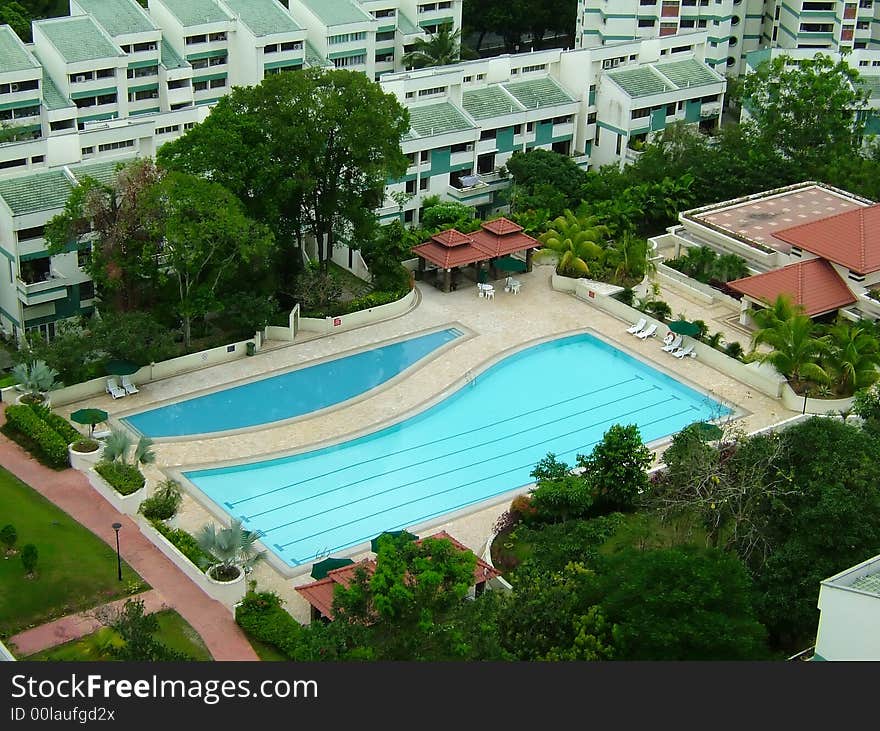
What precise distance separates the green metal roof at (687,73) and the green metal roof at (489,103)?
910 cm

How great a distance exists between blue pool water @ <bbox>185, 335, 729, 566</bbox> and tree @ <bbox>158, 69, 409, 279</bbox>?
854 centimetres

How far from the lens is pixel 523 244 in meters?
53.5

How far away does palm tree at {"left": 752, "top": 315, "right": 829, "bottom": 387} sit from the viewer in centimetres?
4486

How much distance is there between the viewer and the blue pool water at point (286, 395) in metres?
43.4

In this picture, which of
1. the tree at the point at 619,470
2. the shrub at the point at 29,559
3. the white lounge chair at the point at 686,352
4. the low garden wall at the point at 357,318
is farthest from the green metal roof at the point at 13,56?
the tree at the point at 619,470

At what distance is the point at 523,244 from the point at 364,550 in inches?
776

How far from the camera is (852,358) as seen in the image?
44.6 m

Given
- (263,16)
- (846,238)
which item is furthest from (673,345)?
(263,16)

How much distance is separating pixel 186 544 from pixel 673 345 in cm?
2075

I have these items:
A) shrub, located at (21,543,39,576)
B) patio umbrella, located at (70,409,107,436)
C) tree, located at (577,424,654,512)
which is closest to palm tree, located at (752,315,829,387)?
tree, located at (577,424,654,512)

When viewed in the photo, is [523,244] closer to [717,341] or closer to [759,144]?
[717,341]

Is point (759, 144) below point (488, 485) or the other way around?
the other way around

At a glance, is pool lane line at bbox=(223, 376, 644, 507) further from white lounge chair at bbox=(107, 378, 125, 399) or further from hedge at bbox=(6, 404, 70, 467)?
white lounge chair at bbox=(107, 378, 125, 399)

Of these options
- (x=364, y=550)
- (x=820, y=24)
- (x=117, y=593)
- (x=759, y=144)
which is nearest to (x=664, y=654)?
(x=364, y=550)
